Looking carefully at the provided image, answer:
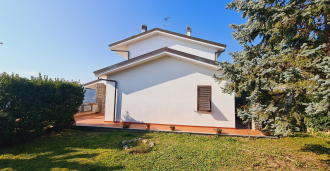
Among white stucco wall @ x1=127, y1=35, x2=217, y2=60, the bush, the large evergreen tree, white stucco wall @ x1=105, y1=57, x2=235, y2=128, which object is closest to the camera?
the large evergreen tree

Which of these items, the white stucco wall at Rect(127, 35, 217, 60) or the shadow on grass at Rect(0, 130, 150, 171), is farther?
the white stucco wall at Rect(127, 35, 217, 60)

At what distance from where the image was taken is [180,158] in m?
4.82

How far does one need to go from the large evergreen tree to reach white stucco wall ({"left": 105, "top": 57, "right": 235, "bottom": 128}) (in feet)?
14.7

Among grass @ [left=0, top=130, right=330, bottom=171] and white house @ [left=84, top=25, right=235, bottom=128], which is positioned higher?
white house @ [left=84, top=25, right=235, bottom=128]

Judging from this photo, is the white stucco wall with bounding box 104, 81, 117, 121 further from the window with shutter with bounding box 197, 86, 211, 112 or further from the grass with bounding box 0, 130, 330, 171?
the window with shutter with bounding box 197, 86, 211, 112

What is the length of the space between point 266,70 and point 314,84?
3.18 feet

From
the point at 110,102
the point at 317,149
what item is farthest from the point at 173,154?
the point at 110,102

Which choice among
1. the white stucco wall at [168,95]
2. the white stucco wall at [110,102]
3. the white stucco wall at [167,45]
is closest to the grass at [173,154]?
the white stucco wall at [168,95]

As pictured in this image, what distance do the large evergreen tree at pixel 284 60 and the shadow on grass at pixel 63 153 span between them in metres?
4.63

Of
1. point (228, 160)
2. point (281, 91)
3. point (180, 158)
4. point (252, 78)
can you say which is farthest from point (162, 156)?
point (281, 91)

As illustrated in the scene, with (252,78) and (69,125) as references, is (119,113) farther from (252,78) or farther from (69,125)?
(252,78)

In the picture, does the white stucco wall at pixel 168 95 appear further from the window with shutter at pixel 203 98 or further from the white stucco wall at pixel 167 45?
the white stucco wall at pixel 167 45

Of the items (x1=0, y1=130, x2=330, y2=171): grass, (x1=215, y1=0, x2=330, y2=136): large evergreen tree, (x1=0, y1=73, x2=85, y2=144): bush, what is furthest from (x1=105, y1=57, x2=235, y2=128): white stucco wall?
(x1=215, y1=0, x2=330, y2=136): large evergreen tree

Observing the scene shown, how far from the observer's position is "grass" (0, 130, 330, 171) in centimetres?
435
